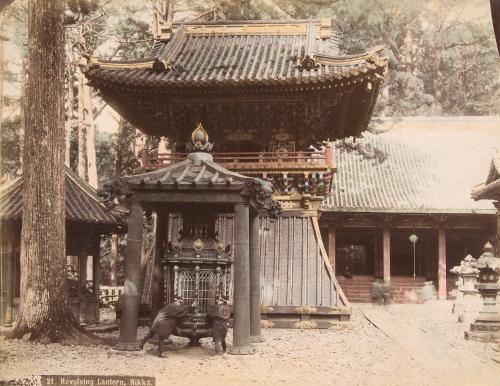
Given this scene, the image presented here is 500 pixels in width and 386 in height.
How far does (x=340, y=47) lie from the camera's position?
15.6 meters

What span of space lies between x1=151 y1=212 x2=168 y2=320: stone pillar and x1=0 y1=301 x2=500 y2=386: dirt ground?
0.57 m

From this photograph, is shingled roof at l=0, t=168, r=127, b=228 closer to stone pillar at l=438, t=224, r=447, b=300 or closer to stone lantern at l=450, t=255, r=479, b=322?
stone lantern at l=450, t=255, r=479, b=322

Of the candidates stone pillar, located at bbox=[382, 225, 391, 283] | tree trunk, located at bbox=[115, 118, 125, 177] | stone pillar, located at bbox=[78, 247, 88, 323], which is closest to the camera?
stone pillar, located at bbox=[78, 247, 88, 323]

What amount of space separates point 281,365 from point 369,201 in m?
11.7

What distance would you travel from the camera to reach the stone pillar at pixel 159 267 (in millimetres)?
8023

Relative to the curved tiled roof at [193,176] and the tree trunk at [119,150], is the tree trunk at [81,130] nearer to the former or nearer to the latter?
the tree trunk at [119,150]

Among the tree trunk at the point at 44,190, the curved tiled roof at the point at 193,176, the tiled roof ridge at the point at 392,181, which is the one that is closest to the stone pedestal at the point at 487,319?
the curved tiled roof at the point at 193,176

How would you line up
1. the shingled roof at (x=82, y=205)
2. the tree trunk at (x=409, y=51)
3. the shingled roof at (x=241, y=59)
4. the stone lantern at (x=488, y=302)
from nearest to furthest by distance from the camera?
1. the stone lantern at (x=488, y=302)
2. the shingled roof at (x=82, y=205)
3. the shingled roof at (x=241, y=59)
4. the tree trunk at (x=409, y=51)

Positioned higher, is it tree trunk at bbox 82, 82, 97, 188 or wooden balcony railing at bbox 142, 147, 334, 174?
Result: tree trunk at bbox 82, 82, 97, 188

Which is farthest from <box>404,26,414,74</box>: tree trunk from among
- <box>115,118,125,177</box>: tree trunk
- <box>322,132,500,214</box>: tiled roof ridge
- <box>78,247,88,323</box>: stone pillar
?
<box>115,118,125,177</box>: tree trunk

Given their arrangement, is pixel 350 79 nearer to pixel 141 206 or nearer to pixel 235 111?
pixel 235 111

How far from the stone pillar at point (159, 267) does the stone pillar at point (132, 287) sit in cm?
101

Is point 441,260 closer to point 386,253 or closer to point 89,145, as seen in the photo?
point 386,253

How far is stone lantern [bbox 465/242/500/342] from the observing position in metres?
8.88
